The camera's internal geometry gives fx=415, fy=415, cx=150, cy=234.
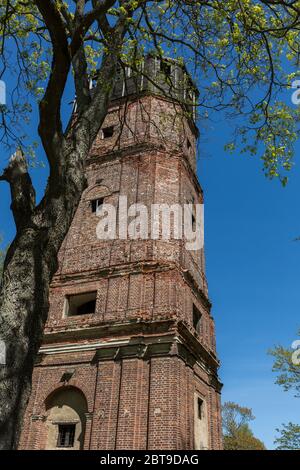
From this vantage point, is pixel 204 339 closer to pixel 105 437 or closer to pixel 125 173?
pixel 105 437

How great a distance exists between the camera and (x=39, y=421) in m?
13.0

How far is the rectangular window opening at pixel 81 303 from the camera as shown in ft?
50.2

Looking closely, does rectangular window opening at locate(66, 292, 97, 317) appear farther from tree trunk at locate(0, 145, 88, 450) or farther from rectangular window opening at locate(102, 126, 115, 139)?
tree trunk at locate(0, 145, 88, 450)

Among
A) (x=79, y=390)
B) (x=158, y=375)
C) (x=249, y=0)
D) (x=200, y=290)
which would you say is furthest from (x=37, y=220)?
(x=200, y=290)

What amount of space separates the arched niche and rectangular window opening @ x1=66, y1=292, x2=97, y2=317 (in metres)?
2.91

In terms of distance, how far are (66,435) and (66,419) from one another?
0.45 metres

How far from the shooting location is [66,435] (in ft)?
42.0

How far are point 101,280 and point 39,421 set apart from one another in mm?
4969

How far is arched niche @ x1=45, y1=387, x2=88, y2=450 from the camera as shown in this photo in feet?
41.3

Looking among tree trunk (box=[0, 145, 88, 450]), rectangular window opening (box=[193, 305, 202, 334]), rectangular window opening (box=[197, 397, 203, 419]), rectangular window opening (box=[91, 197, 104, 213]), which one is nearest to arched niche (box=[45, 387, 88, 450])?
rectangular window opening (box=[197, 397, 203, 419])

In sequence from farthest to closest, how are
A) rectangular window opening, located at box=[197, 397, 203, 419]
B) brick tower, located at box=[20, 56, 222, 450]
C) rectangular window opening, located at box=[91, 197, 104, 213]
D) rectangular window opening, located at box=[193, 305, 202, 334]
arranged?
rectangular window opening, located at box=[91, 197, 104, 213] < rectangular window opening, located at box=[193, 305, 202, 334] < rectangular window opening, located at box=[197, 397, 203, 419] < brick tower, located at box=[20, 56, 222, 450]

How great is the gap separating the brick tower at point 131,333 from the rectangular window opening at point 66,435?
0.10 feet

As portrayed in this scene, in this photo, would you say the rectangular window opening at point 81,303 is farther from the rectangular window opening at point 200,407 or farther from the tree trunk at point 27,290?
the tree trunk at point 27,290

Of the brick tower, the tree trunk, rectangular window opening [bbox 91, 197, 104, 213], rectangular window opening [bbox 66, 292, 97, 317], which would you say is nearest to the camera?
the tree trunk
